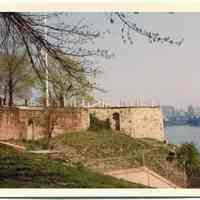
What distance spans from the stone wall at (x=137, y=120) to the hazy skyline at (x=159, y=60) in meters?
0.11

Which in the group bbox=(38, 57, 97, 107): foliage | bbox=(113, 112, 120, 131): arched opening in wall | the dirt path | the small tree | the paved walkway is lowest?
the paved walkway

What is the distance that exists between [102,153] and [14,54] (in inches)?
28.0

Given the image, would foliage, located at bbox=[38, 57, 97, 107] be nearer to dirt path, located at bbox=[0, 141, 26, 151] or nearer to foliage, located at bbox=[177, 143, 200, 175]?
dirt path, located at bbox=[0, 141, 26, 151]

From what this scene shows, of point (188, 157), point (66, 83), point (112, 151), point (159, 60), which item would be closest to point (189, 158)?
point (188, 157)

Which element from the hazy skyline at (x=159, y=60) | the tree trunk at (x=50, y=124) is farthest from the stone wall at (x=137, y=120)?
the tree trunk at (x=50, y=124)

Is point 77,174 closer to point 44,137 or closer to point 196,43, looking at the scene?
point 44,137

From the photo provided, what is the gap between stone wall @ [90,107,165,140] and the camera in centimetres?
333

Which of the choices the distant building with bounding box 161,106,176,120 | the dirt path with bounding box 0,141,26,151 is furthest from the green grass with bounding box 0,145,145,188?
the distant building with bounding box 161,106,176,120

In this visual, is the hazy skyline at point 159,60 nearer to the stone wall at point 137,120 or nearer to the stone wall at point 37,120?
the stone wall at point 137,120

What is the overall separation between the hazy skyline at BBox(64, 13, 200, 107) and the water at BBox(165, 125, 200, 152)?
0.13m

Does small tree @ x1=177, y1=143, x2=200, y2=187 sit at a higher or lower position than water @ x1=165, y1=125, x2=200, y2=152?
lower

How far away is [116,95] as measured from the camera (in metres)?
3.31

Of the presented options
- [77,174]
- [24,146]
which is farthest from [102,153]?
[24,146]

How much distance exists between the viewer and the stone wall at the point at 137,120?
10.9 feet
